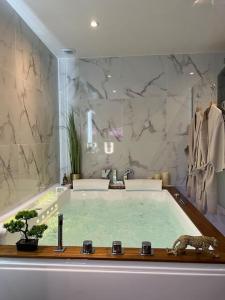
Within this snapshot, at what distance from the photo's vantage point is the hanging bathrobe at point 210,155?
2.35 m

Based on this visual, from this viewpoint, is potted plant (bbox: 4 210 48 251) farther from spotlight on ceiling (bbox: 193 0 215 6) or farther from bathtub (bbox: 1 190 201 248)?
spotlight on ceiling (bbox: 193 0 215 6)

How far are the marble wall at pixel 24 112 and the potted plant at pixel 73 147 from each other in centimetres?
25

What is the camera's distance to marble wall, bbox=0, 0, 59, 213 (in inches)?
84.0

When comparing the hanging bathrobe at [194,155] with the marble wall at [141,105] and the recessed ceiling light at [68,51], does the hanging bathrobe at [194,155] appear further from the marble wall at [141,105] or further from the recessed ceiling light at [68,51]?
the recessed ceiling light at [68,51]

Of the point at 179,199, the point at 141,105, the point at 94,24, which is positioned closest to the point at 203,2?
the point at 94,24

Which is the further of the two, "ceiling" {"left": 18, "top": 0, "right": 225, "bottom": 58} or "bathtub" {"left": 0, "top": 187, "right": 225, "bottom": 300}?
"ceiling" {"left": 18, "top": 0, "right": 225, "bottom": 58}

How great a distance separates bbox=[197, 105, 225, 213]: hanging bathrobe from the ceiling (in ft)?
2.74

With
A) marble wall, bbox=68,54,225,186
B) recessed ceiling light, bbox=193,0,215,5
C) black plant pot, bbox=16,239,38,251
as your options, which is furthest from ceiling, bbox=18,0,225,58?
black plant pot, bbox=16,239,38,251

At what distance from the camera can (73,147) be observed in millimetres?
3604

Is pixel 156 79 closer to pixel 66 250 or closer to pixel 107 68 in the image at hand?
pixel 107 68

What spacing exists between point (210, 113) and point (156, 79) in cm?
118

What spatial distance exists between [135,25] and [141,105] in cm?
114

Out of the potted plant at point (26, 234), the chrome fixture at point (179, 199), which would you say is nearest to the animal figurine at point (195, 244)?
the potted plant at point (26, 234)

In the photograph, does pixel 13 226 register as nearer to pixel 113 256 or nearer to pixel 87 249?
pixel 87 249
